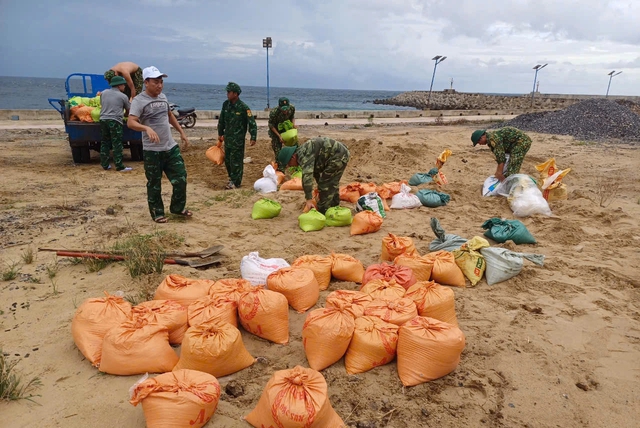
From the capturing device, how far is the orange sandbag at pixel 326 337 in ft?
7.33

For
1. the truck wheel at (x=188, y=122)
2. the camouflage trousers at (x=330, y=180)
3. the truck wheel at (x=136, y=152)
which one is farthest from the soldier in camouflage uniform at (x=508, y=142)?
the truck wheel at (x=188, y=122)

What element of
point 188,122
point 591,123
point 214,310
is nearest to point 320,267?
point 214,310

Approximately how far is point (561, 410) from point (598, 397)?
0.25 meters

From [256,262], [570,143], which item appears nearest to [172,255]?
[256,262]

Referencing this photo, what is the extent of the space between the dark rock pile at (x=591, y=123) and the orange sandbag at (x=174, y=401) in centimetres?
1292

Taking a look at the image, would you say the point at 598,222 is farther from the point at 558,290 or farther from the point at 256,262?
the point at 256,262

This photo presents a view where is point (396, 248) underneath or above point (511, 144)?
underneath

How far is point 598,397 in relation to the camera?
6.89ft

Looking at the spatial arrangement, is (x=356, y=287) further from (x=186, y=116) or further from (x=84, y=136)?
(x=186, y=116)

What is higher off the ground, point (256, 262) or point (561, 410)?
point (256, 262)

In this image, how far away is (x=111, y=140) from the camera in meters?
7.08

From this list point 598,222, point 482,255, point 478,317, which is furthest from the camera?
point 598,222

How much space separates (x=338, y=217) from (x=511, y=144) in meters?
2.86

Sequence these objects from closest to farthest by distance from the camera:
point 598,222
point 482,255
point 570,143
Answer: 1. point 482,255
2. point 598,222
3. point 570,143
